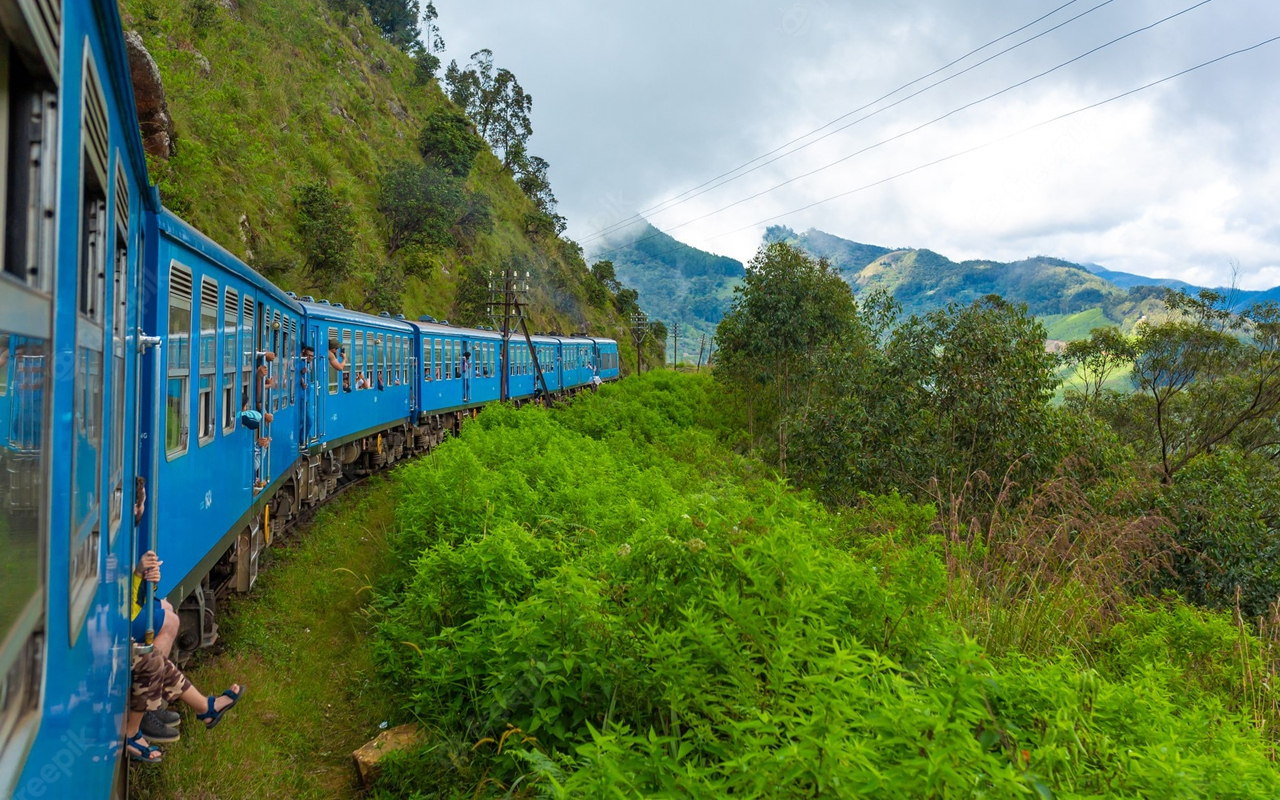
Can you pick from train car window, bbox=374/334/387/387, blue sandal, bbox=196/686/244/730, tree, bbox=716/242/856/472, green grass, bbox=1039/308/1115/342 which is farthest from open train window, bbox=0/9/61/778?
green grass, bbox=1039/308/1115/342

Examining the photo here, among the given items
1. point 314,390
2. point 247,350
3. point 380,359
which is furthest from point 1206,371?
point 247,350

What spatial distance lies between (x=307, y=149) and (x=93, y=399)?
39291mm

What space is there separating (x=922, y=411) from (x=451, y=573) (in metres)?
8.30

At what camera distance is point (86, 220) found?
2152 millimetres

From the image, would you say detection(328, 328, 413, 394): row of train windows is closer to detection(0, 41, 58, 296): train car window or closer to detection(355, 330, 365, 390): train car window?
detection(355, 330, 365, 390): train car window

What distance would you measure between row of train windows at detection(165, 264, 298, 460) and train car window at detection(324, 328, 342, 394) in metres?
2.24

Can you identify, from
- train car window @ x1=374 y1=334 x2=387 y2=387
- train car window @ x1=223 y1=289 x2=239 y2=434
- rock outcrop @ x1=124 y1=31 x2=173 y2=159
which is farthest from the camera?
rock outcrop @ x1=124 y1=31 x2=173 y2=159

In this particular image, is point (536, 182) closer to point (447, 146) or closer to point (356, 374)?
point (447, 146)

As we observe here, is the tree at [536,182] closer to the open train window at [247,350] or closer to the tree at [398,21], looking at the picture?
the tree at [398,21]

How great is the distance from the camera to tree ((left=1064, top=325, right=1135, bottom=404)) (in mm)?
25062

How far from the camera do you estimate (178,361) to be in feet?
15.0

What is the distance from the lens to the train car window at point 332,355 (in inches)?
433

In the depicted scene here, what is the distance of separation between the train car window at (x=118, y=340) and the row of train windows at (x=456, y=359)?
13.7 meters

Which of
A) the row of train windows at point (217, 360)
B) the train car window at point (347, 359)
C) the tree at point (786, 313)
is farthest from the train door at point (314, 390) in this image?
the tree at point (786, 313)
